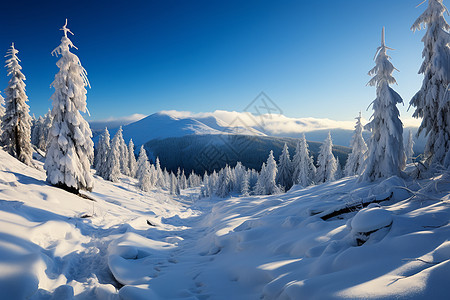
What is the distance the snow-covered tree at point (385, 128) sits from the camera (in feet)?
33.0

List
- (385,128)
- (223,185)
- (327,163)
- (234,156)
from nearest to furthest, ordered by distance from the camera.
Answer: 1. (385,128)
2. (327,163)
3. (223,185)
4. (234,156)

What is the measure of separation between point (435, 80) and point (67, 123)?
20988 mm

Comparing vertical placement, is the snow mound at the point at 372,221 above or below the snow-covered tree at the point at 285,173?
above

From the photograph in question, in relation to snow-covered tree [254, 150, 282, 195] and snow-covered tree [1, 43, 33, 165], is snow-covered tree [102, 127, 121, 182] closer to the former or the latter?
snow-covered tree [1, 43, 33, 165]

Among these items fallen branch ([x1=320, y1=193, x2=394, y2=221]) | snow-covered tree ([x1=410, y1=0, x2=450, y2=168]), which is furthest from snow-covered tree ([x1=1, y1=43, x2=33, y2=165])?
snow-covered tree ([x1=410, y1=0, x2=450, y2=168])

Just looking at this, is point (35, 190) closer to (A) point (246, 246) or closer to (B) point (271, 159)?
A: (A) point (246, 246)

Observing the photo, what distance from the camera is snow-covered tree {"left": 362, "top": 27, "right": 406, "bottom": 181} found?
1007 cm

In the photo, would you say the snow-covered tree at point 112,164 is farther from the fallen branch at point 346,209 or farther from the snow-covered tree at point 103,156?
the fallen branch at point 346,209

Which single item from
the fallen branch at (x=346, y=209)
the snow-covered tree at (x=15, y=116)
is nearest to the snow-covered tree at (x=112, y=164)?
the snow-covered tree at (x=15, y=116)

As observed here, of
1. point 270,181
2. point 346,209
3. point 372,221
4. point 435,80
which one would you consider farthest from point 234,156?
point 372,221

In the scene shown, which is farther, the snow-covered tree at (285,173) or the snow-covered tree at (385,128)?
the snow-covered tree at (285,173)

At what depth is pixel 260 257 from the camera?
481 cm

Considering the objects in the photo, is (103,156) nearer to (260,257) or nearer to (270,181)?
(270,181)

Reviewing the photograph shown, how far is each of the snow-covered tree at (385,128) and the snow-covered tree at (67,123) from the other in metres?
17.5
